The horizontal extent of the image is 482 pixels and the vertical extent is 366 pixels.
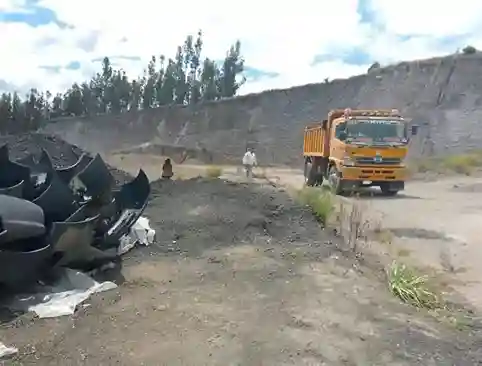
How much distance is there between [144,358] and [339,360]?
144 cm

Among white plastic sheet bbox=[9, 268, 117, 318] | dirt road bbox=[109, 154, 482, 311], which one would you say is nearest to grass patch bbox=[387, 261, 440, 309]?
dirt road bbox=[109, 154, 482, 311]

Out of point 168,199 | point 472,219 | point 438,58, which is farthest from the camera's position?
point 438,58

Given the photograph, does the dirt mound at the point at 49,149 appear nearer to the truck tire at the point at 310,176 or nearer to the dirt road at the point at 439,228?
the truck tire at the point at 310,176

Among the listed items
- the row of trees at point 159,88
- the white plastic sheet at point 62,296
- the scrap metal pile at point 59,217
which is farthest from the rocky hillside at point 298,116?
the white plastic sheet at point 62,296

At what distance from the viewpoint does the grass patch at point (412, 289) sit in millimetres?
6520

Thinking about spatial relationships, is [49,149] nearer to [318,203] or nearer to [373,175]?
[373,175]

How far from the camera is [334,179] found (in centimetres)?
1992

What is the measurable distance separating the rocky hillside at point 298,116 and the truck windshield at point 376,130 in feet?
92.6

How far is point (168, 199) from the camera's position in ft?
38.8

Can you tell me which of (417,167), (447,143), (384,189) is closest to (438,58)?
(447,143)

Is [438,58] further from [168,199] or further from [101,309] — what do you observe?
Result: [101,309]

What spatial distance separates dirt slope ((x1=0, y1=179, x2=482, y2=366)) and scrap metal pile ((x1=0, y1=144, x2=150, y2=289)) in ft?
1.64

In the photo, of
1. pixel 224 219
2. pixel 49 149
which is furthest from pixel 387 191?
pixel 49 149

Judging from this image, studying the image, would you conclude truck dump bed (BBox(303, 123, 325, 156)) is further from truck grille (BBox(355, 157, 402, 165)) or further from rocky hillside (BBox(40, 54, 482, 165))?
rocky hillside (BBox(40, 54, 482, 165))
